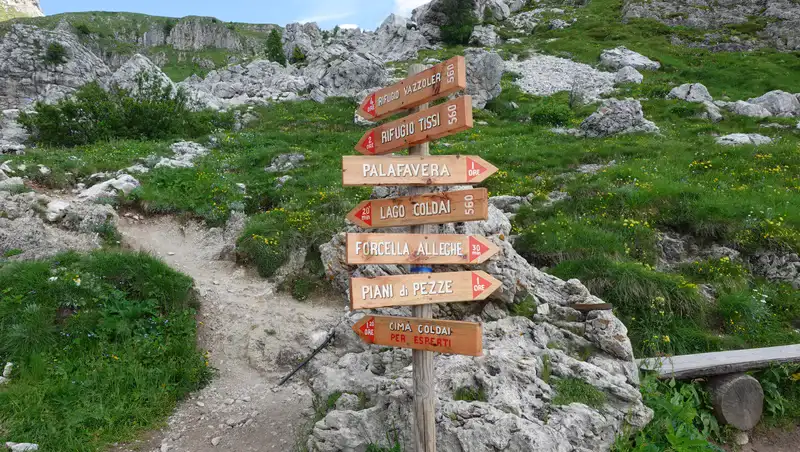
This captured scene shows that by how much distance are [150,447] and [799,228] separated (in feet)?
44.5

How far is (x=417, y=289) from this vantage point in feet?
15.5

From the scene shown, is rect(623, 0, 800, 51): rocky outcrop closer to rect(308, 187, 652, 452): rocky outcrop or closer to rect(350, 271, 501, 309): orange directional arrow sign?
rect(308, 187, 652, 452): rocky outcrop

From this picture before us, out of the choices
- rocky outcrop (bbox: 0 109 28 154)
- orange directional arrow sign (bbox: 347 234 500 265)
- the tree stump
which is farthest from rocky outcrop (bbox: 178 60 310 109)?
the tree stump

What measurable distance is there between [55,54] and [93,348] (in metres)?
40.2

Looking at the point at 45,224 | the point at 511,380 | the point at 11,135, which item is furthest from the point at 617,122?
the point at 11,135

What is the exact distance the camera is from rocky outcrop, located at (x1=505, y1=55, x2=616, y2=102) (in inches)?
1327

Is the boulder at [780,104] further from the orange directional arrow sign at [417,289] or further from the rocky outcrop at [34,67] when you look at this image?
the rocky outcrop at [34,67]

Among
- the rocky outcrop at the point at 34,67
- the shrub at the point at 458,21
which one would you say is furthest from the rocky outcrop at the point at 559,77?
the rocky outcrop at the point at 34,67

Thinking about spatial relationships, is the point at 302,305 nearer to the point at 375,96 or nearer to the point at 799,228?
the point at 375,96

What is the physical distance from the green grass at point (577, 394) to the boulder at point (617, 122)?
17.3 meters

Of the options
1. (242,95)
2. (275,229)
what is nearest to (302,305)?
(275,229)

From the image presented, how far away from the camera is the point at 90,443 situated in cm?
613

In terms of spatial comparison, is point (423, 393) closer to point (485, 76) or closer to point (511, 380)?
point (511, 380)

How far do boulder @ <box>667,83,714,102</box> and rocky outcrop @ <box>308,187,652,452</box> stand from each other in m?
26.3
